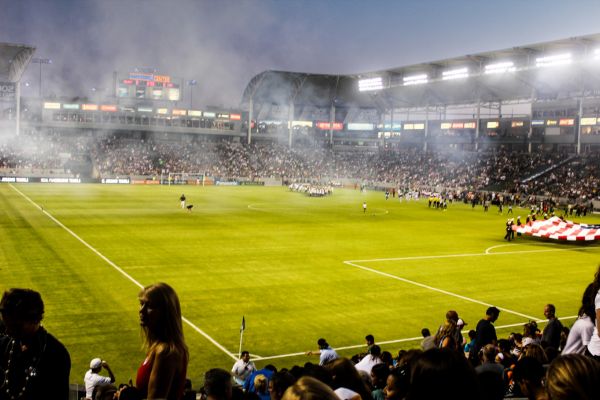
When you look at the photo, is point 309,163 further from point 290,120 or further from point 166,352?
point 166,352

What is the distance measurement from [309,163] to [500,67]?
44.4 meters

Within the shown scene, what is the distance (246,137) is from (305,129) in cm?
1271

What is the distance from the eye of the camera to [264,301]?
2011 cm

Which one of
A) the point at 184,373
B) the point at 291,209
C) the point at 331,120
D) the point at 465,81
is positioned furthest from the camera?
the point at 331,120

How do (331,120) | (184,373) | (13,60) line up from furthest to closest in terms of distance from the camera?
(331,120), (13,60), (184,373)

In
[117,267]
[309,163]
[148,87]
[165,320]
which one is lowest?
[117,267]

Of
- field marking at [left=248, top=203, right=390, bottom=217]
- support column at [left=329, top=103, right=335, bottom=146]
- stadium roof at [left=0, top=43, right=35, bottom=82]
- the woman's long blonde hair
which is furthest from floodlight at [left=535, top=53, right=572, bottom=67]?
the woman's long blonde hair

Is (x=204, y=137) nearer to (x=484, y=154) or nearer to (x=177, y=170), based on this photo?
(x=177, y=170)

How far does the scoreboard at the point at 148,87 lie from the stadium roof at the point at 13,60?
1272 inches

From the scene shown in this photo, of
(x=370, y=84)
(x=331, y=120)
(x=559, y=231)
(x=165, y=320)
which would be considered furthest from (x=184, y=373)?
(x=331, y=120)

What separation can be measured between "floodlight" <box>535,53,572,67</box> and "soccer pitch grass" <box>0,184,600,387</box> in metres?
32.1

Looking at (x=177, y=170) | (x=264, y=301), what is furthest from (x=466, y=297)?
(x=177, y=170)

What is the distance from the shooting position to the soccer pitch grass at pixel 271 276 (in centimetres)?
1631

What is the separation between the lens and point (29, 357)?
4.20 m
